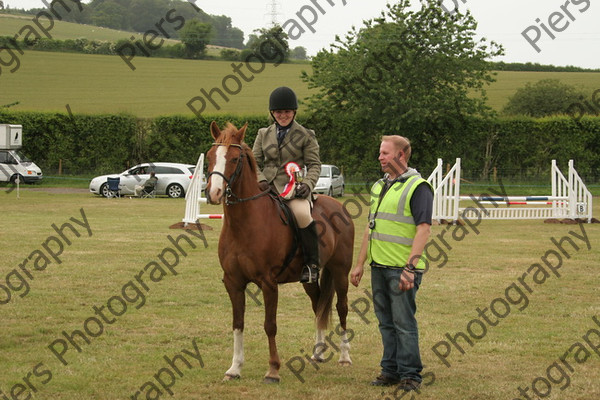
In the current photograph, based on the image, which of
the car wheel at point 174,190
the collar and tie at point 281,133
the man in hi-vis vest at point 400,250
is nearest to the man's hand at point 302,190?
the collar and tie at point 281,133

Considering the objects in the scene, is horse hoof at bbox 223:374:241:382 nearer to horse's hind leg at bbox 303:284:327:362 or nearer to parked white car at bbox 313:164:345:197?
horse's hind leg at bbox 303:284:327:362

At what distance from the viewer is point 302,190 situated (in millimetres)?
6410

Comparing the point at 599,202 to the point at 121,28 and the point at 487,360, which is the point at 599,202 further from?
the point at 121,28

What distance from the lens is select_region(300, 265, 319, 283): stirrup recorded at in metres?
6.40

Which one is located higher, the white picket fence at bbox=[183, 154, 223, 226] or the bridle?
the bridle

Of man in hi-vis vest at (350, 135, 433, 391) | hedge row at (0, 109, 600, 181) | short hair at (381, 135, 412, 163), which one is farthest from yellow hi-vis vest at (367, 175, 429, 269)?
hedge row at (0, 109, 600, 181)

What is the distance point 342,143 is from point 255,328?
1197 inches

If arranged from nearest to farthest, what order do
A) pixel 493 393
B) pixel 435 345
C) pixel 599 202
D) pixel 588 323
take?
pixel 493 393, pixel 435 345, pixel 588 323, pixel 599 202

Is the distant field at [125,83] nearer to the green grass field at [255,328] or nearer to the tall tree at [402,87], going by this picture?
the tall tree at [402,87]

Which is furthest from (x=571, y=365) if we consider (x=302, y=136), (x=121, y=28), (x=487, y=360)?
(x=121, y=28)

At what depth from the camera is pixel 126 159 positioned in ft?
123

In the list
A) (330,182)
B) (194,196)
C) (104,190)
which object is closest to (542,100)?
(330,182)

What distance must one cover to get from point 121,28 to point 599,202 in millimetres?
73314

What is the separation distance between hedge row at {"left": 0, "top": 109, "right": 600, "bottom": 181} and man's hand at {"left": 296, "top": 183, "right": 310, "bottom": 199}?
3062 cm
